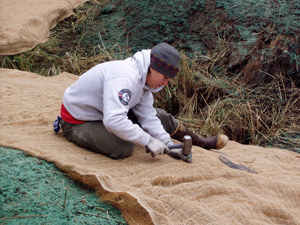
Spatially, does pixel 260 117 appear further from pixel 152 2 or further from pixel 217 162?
pixel 152 2

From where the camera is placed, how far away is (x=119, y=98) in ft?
7.24

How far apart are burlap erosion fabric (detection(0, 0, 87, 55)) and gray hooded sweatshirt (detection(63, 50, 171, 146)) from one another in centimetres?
257

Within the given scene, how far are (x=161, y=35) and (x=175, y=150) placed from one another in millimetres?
2694

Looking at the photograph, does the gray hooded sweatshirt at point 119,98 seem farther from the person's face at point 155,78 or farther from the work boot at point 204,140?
the work boot at point 204,140

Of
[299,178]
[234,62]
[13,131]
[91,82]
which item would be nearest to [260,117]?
[234,62]

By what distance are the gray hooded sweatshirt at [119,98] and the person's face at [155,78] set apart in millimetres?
37

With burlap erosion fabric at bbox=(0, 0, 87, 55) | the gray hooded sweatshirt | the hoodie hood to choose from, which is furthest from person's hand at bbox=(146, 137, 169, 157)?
burlap erosion fabric at bbox=(0, 0, 87, 55)

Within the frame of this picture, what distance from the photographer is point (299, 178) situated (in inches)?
101

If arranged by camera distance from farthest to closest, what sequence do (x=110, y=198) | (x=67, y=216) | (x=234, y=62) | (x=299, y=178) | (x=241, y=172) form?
(x=234, y=62) → (x=299, y=178) → (x=241, y=172) → (x=110, y=198) → (x=67, y=216)

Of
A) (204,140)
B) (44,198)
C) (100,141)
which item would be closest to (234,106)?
(204,140)

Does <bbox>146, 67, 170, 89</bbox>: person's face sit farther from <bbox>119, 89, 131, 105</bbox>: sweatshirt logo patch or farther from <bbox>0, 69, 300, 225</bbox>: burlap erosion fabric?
<bbox>0, 69, 300, 225</bbox>: burlap erosion fabric

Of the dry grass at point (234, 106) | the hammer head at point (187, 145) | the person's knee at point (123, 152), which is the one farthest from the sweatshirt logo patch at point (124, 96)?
the dry grass at point (234, 106)

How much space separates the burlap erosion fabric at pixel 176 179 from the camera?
1.83m

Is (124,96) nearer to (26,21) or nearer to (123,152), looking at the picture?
(123,152)
